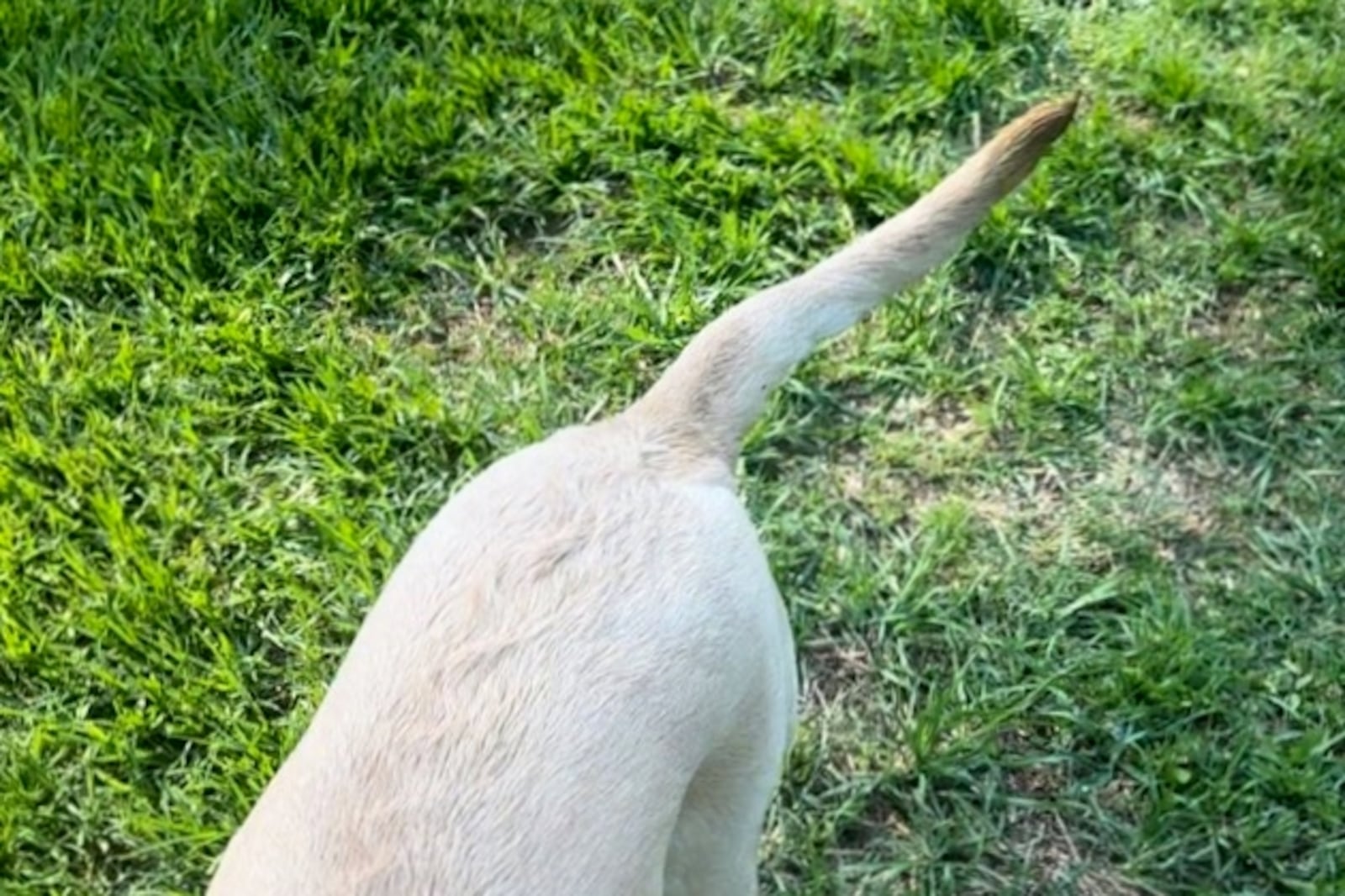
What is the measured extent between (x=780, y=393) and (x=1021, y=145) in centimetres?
104

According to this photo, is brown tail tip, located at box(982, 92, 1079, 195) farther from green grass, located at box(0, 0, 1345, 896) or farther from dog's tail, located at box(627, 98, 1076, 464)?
green grass, located at box(0, 0, 1345, 896)

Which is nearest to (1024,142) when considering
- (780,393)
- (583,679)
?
(780,393)

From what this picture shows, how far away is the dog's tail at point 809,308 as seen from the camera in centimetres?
252

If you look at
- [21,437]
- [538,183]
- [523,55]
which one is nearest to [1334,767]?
[538,183]

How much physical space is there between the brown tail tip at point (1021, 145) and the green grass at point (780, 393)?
950 mm

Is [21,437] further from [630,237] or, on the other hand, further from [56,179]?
[630,237]

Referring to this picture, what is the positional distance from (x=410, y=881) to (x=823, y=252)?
2148 millimetres

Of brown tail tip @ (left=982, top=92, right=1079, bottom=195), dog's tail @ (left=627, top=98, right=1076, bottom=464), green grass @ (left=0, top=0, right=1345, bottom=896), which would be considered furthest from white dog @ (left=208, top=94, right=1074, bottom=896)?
green grass @ (left=0, top=0, right=1345, bottom=896)

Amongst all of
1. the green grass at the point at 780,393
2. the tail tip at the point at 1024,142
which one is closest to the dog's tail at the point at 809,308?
the tail tip at the point at 1024,142

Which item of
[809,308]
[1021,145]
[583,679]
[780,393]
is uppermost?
[1021,145]

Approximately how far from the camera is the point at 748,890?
2.63m

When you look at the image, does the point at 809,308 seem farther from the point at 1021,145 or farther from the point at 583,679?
the point at 583,679

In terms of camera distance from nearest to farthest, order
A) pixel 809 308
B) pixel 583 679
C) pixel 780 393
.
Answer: pixel 583 679
pixel 809 308
pixel 780 393

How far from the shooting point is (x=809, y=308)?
2568mm
